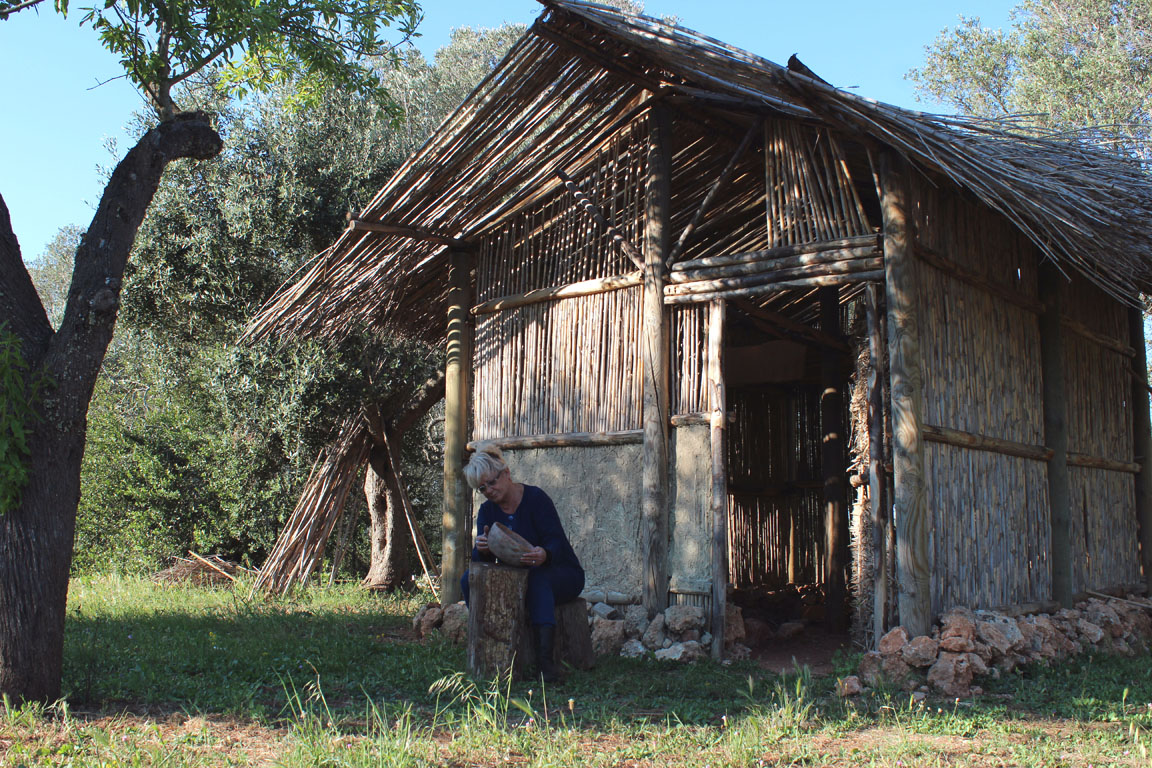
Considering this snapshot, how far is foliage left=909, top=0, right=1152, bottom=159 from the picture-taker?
1688 cm

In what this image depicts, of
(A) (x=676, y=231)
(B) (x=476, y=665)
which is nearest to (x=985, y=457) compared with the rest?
(A) (x=676, y=231)

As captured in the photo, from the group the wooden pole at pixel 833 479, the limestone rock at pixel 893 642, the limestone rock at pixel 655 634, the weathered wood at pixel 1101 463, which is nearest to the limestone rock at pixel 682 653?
the limestone rock at pixel 655 634

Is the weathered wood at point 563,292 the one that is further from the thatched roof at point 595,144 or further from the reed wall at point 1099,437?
the reed wall at point 1099,437

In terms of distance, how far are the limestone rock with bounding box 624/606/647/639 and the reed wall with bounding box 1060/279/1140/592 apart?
12.7ft

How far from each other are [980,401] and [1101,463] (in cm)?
265

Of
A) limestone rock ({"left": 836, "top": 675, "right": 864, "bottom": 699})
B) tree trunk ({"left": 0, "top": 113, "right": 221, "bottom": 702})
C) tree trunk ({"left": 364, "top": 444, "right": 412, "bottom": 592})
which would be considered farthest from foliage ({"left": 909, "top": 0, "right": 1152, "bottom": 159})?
tree trunk ({"left": 0, "top": 113, "right": 221, "bottom": 702})

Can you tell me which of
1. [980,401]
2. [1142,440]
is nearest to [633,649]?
[980,401]

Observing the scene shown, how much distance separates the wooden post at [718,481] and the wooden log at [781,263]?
0.25 m

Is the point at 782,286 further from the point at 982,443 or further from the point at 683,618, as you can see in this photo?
the point at 683,618

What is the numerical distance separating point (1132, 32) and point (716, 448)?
1556cm

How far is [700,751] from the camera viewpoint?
4020 mm

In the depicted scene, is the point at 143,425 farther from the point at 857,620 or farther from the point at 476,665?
the point at 857,620

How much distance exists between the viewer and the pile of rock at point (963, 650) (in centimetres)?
557

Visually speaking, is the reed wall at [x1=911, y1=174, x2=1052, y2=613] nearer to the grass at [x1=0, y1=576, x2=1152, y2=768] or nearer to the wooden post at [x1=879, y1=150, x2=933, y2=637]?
the wooden post at [x1=879, y1=150, x2=933, y2=637]
